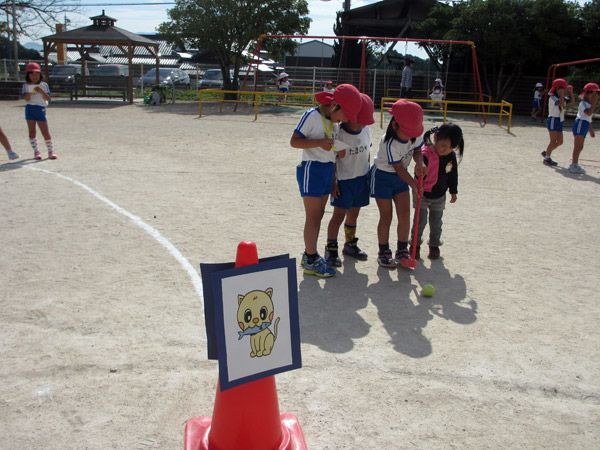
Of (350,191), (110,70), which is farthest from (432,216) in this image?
(110,70)

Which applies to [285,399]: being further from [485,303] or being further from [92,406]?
[485,303]

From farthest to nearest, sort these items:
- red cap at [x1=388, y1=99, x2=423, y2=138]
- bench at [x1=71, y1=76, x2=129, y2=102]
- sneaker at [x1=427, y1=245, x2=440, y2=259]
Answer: bench at [x1=71, y1=76, x2=129, y2=102]
sneaker at [x1=427, y1=245, x2=440, y2=259]
red cap at [x1=388, y1=99, x2=423, y2=138]

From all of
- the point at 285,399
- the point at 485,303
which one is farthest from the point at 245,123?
the point at 285,399

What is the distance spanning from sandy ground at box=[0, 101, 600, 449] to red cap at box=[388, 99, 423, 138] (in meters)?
1.33

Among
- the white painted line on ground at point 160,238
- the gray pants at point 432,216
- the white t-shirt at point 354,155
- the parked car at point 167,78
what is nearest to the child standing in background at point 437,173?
the gray pants at point 432,216

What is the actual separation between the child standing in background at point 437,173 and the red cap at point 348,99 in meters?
1.07

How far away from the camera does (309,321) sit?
3939mm

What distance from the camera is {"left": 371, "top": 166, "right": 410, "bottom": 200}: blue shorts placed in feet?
16.0

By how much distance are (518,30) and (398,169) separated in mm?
19729

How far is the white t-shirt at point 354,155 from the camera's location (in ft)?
15.5

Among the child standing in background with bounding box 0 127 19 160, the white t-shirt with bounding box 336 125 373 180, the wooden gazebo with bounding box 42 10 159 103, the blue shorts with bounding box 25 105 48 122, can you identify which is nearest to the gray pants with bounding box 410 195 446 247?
the white t-shirt with bounding box 336 125 373 180

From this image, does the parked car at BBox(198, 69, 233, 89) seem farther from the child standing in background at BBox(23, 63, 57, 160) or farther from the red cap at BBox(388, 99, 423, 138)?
the red cap at BBox(388, 99, 423, 138)

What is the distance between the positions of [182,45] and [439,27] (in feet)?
36.9

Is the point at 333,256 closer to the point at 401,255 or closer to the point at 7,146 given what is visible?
the point at 401,255
